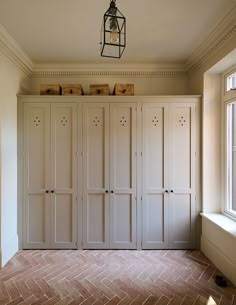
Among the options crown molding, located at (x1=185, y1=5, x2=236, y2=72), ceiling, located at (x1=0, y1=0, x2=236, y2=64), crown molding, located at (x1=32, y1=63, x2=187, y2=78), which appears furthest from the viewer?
crown molding, located at (x1=32, y1=63, x2=187, y2=78)

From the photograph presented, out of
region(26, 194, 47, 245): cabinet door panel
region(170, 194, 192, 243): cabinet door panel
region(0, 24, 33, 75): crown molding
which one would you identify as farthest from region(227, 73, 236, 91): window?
region(26, 194, 47, 245): cabinet door panel

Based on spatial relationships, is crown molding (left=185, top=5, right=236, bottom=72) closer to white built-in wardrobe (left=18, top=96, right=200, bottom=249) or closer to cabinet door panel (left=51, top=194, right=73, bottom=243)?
white built-in wardrobe (left=18, top=96, right=200, bottom=249)

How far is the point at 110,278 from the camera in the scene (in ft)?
8.68

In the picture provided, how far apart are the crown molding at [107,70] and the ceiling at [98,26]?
0.56ft

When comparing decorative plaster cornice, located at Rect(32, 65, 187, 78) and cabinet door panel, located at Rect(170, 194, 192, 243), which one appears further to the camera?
decorative plaster cornice, located at Rect(32, 65, 187, 78)

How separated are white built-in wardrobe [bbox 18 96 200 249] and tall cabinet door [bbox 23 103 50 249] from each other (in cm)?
2

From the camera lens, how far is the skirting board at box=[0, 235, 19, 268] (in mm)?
2910

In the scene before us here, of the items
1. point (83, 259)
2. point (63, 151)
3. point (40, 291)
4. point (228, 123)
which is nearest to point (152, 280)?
point (83, 259)

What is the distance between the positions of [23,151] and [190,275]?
2.95 metres

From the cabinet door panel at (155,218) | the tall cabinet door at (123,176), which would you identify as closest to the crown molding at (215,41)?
the tall cabinet door at (123,176)

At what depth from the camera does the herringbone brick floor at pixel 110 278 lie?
2297 mm

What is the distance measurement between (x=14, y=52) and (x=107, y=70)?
4.84ft

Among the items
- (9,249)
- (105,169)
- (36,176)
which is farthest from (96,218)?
(9,249)

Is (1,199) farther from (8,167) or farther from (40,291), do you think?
(40,291)
